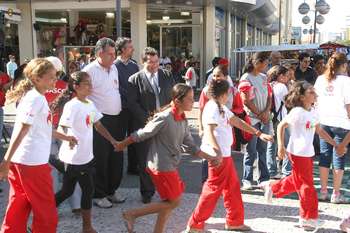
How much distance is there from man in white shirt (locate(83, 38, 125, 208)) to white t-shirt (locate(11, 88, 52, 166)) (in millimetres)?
1508

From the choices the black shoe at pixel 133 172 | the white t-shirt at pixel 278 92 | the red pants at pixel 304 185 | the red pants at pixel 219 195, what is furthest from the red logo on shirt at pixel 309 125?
the black shoe at pixel 133 172

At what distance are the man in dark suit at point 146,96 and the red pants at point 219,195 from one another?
1123 mm

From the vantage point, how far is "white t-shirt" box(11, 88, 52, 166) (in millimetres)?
3734

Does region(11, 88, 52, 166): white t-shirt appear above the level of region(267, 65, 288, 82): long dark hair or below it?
below

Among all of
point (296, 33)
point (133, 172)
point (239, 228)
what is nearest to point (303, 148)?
point (239, 228)

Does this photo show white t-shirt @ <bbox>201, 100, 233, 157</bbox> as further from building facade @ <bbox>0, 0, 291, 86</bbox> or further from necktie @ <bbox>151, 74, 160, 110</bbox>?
building facade @ <bbox>0, 0, 291, 86</bbox>

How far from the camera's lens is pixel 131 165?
7180 millimetres

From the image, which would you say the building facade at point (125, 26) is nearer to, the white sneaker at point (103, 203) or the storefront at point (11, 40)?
the storefront at point (11, 40)

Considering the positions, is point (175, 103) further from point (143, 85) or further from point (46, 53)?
point (46, 53)

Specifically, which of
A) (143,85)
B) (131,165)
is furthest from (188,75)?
(143,85)

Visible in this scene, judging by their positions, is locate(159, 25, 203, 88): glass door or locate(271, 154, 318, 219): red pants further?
locate(159, 25, 203, 88): glass door

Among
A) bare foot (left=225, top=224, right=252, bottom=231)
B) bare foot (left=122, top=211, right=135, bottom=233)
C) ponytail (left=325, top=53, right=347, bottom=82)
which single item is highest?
ponytail (left=325, top=53, right=347, bottom=82)

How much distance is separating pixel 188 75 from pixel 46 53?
7.30 metres

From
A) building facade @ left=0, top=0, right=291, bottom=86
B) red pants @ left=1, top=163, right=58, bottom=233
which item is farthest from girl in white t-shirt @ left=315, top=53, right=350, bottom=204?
building facade @ left=0, top=0, right=291, bottom=86
